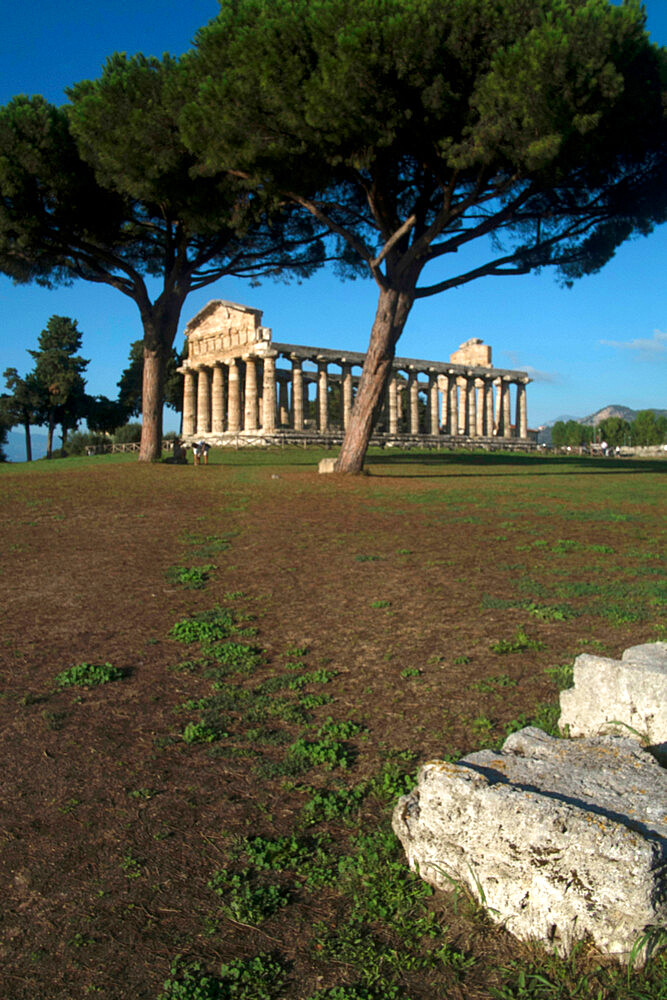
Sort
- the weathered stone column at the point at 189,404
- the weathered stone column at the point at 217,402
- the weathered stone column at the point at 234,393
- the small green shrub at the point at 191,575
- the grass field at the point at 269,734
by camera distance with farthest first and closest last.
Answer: the weathered stone column at the point at 189,404 → the weathered stone column at the point at 217,402 → the weathered stone column at the point at 234,393 → the small green shrub at the point at 191,575 → the grass field at the point at 269,734

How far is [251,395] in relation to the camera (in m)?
54.8

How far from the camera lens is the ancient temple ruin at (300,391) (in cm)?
5397

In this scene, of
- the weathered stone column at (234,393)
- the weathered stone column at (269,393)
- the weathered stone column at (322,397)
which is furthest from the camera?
the weathered stone column at (322,397)

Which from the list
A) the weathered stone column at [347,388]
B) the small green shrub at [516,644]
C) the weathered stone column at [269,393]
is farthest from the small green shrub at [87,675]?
the weathered stone column at [347,388]

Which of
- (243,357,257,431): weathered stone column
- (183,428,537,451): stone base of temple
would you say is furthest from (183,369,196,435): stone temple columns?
(243,357,257,431): weathered stone column

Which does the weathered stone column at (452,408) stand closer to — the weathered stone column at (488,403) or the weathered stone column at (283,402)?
the weathered stone column at (488,403)

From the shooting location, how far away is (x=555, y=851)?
117 inches

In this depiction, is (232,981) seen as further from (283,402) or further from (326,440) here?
(283,402)

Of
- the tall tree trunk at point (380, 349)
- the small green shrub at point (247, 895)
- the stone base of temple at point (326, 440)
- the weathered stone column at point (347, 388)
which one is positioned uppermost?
the weathered stone column at point (347, 388)

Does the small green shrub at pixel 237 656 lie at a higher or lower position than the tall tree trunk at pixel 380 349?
lower

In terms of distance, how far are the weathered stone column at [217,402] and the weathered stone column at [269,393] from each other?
6.54 m

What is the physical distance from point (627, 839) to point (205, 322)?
60485mm

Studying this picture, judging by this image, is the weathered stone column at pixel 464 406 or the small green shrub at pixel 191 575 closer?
the small green shrub at pixel 191 575

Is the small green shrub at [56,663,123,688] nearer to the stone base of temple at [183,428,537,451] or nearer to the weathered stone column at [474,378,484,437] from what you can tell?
the stone base of temple at [183,428,537,451]
